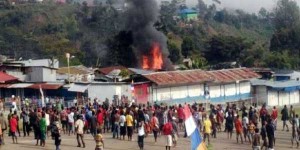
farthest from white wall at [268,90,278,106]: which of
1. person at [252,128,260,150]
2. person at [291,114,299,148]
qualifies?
person at [252,128,260,150]

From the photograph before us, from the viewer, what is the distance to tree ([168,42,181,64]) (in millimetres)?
81381

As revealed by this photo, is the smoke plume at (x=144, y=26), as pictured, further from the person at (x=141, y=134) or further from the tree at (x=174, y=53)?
the person at (x=141, y=134)

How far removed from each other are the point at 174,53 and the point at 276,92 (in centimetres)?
2992

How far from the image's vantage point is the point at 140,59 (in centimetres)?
6875

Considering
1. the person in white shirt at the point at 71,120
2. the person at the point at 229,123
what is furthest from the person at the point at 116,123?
the person at the point at 229,123

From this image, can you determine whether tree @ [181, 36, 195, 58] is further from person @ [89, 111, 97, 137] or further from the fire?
person @ [89, 111, 97, 137]

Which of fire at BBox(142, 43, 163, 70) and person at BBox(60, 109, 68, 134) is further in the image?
fire at BBox(142, 43, 163, 70)

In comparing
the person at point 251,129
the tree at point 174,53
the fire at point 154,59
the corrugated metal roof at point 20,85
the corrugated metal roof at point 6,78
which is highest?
the tree at point 174,53

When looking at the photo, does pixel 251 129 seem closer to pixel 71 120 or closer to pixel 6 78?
pixel 71 120

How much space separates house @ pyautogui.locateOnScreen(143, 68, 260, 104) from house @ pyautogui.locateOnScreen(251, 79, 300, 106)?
0.94m

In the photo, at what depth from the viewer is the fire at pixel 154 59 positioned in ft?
220

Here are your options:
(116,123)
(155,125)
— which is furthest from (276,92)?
(155,125)

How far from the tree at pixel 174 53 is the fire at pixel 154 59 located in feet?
40.1

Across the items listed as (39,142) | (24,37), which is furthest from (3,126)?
(24,37)
